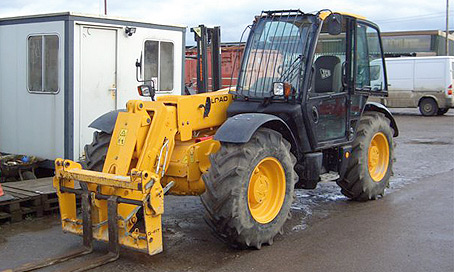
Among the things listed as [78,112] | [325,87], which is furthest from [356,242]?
[78,112]

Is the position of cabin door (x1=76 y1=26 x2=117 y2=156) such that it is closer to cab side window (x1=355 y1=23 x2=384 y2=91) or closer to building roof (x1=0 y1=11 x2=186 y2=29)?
building roof (x1=0 y1=11 x2=186 y2=29)

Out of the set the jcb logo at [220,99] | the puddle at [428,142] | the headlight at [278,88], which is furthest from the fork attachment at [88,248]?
the puddle at [428,142]

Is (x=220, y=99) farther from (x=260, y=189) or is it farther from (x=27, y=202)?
(x=27, y=202)

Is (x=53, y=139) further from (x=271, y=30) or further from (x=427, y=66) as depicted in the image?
(x=427, y=66)

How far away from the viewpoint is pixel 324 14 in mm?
6957

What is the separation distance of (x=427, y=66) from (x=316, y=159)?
16251 mm

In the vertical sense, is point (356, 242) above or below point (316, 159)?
below

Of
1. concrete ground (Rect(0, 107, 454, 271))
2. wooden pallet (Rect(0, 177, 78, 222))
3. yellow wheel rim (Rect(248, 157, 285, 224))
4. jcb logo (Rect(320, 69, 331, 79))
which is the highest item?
jcb logo (Rect(320, 69, 331, 79))

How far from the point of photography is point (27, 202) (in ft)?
24.5

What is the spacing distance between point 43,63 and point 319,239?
5.43 m

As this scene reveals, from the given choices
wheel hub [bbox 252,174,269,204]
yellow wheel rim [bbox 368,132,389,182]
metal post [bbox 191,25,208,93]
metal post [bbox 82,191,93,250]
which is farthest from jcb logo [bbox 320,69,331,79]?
metal post [bbox 82,191,93,250]

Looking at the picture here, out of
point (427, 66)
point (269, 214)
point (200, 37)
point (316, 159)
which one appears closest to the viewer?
point (269, 214)

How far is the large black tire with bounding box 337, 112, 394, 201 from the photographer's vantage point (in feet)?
25.5

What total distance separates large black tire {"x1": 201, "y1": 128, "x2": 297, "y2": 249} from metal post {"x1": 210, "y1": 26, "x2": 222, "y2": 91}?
2.59 metres
